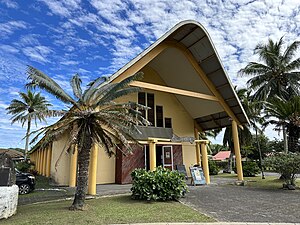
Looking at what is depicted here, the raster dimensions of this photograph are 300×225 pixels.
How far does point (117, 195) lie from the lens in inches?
405

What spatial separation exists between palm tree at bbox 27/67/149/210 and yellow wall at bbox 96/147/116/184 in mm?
6308

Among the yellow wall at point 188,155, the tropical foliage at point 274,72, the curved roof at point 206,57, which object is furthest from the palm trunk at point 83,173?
the tropical foliage at point 274,72

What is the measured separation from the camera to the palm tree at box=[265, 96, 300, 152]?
15.2 m

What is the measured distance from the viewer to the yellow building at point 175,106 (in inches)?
510

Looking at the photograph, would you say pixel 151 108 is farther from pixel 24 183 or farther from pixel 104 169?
pixel 24 183

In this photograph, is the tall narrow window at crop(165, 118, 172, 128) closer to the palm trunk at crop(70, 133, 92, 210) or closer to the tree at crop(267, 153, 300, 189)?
the tree at crop(267, 153, 300, 189)

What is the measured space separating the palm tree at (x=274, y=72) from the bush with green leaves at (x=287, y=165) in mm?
15237

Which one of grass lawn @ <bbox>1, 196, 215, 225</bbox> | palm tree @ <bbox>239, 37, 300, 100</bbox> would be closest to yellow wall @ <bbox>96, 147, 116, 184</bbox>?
grass lawn @ <bbox>1, 196, 215, 225</bbox>

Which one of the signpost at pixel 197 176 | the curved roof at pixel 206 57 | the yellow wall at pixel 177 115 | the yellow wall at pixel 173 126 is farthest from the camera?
the yellow wall at pixel 177 115

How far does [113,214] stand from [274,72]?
2568 cm

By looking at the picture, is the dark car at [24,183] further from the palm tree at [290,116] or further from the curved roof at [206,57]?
the palm tree at [290,116]

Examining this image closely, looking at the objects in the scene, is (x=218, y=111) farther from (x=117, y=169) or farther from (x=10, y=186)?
(x=10, y=186)

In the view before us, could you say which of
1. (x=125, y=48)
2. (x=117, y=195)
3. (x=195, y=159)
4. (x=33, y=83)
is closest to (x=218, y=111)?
(x=195, y=159)

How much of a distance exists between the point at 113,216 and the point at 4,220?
3040mm
